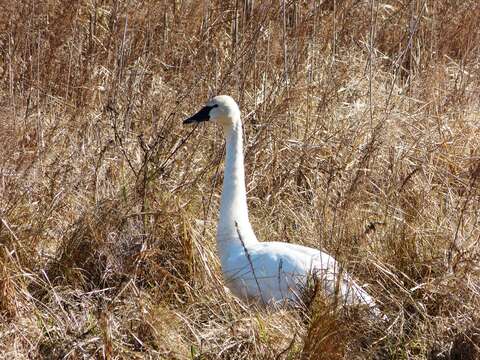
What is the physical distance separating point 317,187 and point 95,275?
1.68 meters

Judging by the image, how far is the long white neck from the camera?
5188 millimetres

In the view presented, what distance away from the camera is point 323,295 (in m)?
4.55

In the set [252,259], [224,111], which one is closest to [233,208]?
[252,259]

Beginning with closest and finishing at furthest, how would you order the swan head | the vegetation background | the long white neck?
1. the vegetation background
2. the long white neck
3. the swan head

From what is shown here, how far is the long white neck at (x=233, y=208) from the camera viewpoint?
5.19 meters

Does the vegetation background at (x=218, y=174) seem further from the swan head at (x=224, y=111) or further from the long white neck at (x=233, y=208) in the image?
the swan head at (x=224, y=111)

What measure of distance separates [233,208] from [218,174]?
903mm

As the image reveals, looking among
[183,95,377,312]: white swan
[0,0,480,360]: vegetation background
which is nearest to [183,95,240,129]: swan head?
[183,95,377,312]: white swan

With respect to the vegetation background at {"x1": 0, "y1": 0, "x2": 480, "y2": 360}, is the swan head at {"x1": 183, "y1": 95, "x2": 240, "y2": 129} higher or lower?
higher

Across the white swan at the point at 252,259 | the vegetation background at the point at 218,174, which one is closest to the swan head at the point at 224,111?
the white swan at the point at 252,259

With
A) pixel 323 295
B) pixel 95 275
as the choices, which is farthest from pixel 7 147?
pixel 323 295

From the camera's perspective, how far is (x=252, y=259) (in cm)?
504

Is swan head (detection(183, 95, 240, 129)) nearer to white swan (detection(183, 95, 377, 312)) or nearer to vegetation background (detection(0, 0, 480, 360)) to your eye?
white swan (detection(183, 95, 377, 312))

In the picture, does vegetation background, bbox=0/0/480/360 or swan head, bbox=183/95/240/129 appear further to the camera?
swan head, bbox=183/95/240/129
